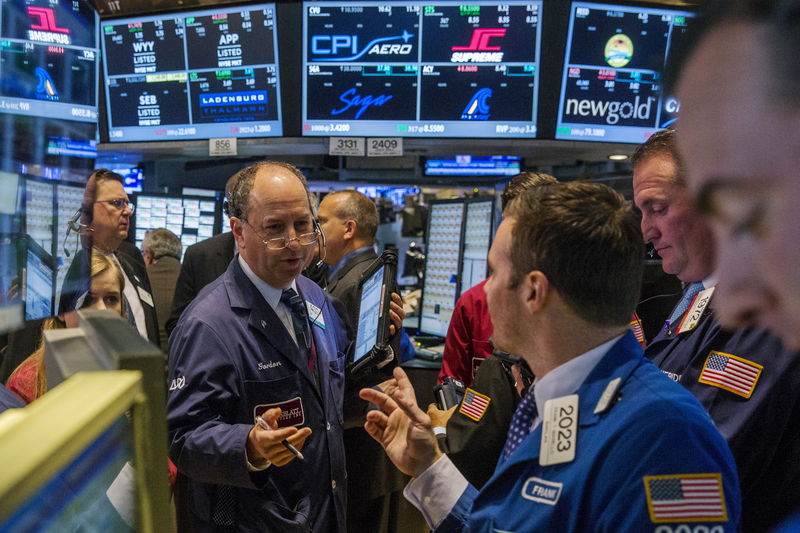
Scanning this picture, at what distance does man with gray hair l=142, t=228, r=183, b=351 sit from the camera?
4.93 m

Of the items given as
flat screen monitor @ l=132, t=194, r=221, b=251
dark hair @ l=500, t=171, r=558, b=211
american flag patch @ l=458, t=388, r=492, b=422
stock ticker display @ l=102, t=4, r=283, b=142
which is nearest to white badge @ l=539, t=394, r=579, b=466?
american flag patch @ l=458, t=388, r=492, b=422

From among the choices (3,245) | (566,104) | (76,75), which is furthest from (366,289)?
(566,104)

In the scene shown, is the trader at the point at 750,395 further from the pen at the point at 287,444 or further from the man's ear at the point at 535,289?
the pen at the point at 287,444

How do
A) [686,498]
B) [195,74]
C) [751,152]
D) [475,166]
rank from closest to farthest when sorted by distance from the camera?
1. [751,152]
2. [686,498]
3. [195,74]
4. [475,166]

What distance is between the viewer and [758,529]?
1.43 meters

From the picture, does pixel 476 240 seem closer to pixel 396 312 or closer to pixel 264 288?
pixel 396 312

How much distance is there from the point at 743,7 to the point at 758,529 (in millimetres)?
1457

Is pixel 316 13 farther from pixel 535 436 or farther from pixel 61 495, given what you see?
pixel 61 495

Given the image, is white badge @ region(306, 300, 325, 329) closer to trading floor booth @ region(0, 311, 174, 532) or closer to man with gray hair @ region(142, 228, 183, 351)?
trading floor booth @ region(0, 311, 174, 532)

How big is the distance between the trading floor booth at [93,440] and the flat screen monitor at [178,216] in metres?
6.16

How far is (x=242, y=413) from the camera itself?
1.90m

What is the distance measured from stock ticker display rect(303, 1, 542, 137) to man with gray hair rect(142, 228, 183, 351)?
67.6 inches

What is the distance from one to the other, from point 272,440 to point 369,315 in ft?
2.87

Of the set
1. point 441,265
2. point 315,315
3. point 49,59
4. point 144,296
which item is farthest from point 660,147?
point 144,296
